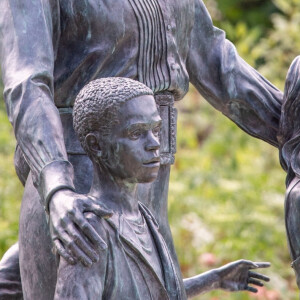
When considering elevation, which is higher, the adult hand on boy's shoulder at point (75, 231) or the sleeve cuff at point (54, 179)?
the sleeve cuff at point (54, 179)

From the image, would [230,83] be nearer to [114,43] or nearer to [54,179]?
[114,43]

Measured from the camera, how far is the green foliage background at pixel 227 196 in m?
7.61

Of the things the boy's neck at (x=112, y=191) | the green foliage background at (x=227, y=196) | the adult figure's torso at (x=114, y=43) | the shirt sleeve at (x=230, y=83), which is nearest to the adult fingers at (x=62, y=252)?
the boy's neck at (x=112, y=191)

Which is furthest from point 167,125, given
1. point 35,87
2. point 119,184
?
point 35,87

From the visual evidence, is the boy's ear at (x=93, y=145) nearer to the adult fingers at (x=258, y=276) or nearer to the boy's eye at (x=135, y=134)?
the boy's eye at (x=135, y=134)

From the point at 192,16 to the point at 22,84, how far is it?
0.82 meters

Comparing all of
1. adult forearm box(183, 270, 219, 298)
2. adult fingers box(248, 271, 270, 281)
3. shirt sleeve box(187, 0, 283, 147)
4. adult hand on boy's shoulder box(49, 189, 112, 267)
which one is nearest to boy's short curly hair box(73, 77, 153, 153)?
adult hand on boy's shoulder box(49, 189, 112, 267)

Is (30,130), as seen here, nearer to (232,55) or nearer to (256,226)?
(232,55)

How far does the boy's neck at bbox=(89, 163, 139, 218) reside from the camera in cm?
383

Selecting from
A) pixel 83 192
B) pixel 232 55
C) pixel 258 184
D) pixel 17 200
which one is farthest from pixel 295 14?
pixel 83 192

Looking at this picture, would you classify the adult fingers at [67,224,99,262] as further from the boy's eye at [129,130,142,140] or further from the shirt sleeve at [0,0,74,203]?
the boy's eye at [129,130,142,140]

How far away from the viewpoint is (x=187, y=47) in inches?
174

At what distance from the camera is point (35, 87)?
383 centimetres

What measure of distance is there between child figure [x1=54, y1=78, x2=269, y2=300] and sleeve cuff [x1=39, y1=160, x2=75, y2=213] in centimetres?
11
